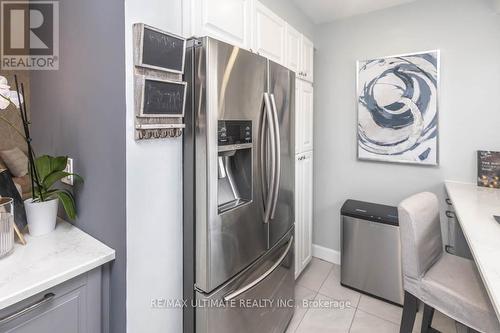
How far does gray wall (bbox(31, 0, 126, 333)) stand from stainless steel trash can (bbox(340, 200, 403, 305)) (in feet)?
6.02

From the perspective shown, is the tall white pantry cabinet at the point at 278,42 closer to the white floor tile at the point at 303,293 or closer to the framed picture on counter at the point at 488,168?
the white floor tile at the point at 303,293

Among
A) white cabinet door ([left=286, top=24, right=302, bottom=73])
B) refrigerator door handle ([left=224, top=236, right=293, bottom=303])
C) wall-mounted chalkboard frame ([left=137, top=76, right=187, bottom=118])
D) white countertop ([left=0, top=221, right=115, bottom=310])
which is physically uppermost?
white cabinet door ([left=286, top=24, right=302, bottom=73])

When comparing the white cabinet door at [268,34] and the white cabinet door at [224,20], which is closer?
the white cabinet door at [224,20]

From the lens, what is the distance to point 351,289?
2324 millimetres

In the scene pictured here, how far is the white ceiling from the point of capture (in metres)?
2.23

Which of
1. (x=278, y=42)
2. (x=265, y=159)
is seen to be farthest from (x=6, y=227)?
(x=278, y=42)

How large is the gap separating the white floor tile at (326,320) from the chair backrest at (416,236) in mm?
746

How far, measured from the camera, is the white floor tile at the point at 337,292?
7.22 feet

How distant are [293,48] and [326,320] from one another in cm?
205

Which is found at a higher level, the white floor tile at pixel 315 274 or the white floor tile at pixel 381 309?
the white floor tile at pixel 315 274

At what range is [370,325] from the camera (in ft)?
6.27

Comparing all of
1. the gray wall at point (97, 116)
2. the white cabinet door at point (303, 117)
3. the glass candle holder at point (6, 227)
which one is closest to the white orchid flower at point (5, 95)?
the gray wall at point (97, 116)

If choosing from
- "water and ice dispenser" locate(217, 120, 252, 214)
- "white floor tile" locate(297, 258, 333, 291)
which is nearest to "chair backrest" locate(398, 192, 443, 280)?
"water and ice dispenser" locate(217, 120, 252, 214)

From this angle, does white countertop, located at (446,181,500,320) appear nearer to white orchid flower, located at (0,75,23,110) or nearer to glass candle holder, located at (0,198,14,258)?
glass candle holder, located at (0,198,14,258)
